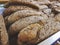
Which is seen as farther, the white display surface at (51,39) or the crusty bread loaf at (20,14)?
the crusty bread loaf at (20,14)

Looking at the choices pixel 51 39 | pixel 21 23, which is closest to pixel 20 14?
pixel 21 23

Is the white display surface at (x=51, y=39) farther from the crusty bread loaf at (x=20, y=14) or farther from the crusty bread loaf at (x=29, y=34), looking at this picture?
the crusty bread loaf at (x=20, y=14)

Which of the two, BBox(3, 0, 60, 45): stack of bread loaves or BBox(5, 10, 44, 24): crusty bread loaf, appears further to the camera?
BBox(5, 10, 44, 24): crusty bread loaf

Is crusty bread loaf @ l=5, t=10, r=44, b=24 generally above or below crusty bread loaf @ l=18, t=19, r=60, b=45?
above

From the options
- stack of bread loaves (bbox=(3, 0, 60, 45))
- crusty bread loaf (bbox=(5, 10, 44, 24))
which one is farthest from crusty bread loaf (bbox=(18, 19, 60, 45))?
crusty bread loaf (bbox=(5, 10, 44, 24))

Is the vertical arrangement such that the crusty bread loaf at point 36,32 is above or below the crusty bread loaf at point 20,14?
below

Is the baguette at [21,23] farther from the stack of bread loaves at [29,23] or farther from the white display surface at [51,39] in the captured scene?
the white display surface at [51,39]

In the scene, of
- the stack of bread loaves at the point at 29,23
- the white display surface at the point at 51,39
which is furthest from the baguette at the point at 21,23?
the white display surface at the point at 51,39

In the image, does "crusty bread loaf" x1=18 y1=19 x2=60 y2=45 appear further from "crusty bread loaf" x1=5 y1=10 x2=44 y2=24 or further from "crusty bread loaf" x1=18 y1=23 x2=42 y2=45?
"crusty bread loaf" x1=5 y1=10 x2=44 y2=24

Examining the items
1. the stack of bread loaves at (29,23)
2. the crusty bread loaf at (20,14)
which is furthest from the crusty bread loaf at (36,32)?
the crusty bread loaf at (20,14)
